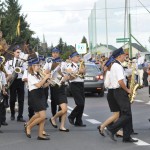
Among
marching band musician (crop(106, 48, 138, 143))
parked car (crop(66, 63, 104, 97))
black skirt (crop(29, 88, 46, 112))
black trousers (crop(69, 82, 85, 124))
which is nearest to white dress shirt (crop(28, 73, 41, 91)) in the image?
black skirt (crop(29, 88, 46, 112))

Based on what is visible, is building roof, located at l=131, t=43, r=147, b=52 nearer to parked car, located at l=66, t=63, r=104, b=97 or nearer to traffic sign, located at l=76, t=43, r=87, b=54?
traffic sign, located at l=76, t=43, r=87, b=54

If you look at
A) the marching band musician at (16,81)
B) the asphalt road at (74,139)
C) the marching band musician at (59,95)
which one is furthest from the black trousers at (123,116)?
the marching band musician at (16,81)

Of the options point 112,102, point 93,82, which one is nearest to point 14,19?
point 93,82

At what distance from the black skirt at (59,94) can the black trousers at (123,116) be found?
1.99 meters

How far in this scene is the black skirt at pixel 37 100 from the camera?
9.59 meters

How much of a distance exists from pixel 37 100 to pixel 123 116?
178cm

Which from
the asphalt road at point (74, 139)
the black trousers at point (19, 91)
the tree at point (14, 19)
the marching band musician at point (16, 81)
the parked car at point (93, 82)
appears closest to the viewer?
the asphalt road at point (74, 139)

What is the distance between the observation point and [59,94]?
36.1 ft

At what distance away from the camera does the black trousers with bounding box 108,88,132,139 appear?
9.12 m

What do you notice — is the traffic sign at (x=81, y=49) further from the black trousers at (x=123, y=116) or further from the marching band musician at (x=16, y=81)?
the black trousers at (x=123, y=116)

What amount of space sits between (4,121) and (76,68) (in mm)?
2245

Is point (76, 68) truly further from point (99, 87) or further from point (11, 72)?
point (99, 87)

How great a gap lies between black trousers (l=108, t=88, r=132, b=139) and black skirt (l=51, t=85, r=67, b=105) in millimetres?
1991

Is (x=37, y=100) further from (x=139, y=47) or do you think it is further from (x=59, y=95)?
(x=139, y=47)
